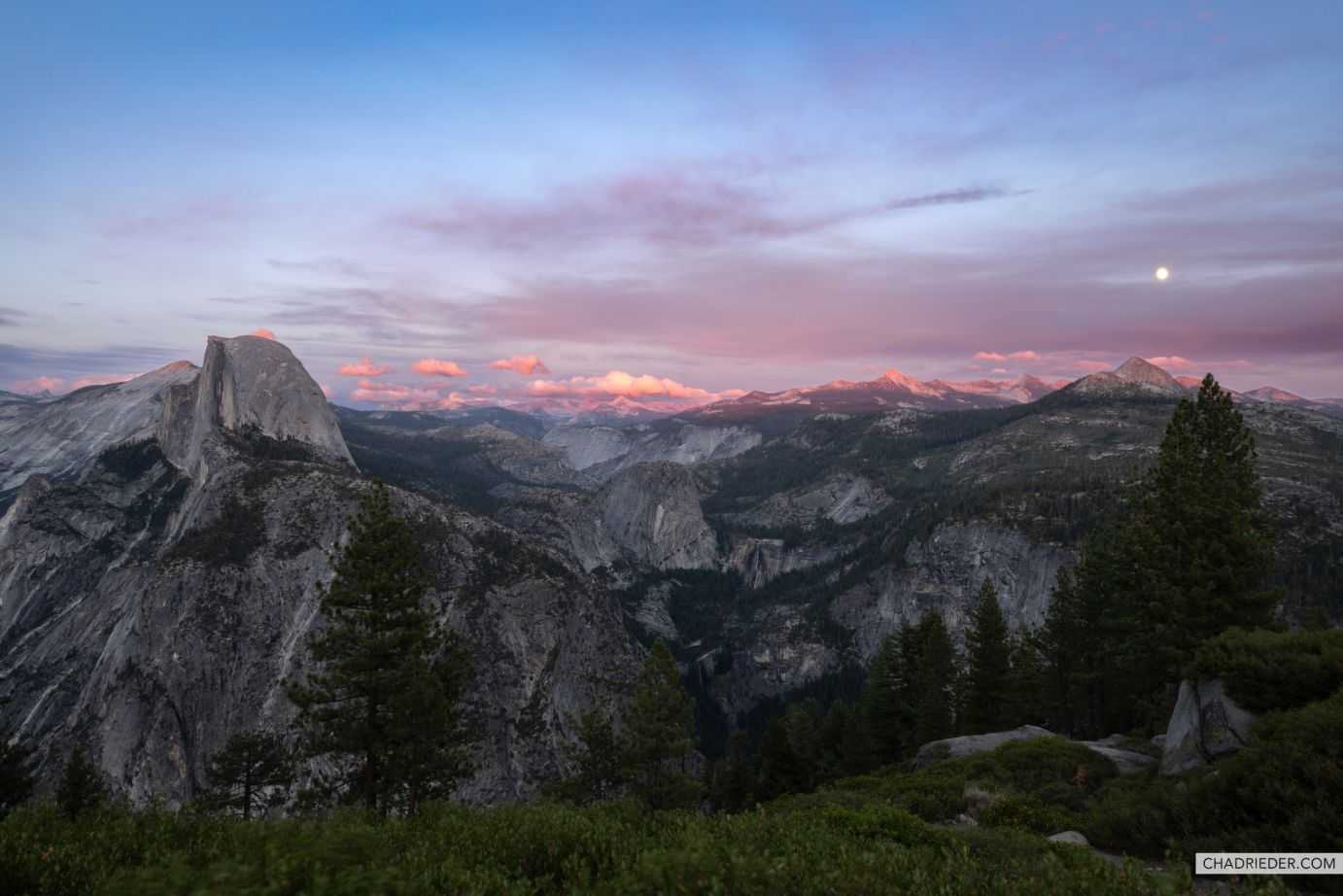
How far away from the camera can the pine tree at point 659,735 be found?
39.8 meters

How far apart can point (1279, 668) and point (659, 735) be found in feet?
105

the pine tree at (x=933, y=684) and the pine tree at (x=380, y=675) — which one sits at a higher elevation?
the pine tree at (x=380, y=675)

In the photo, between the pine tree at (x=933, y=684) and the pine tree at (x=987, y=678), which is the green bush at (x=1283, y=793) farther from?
the pine tree at (x=987, y=678)

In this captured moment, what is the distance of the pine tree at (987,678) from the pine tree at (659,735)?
28513mm

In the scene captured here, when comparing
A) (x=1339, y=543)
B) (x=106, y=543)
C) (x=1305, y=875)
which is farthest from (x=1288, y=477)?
(x=106, y=543)

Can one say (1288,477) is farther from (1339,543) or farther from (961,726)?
(961,726)

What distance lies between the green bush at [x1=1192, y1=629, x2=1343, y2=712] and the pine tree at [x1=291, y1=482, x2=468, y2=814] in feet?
97.7

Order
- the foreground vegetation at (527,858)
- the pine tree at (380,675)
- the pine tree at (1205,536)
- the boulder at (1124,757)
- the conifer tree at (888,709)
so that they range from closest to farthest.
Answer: the foreground vegetation at (527,858)
the boulder at (1124,757)
the pine tree at (380,675)
the pine tree at (1205,536)
the conifer tree at (888,709)

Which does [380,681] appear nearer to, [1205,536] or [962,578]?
[1205,536]

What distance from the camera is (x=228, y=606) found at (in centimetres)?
8269

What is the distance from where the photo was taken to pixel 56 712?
321 ft

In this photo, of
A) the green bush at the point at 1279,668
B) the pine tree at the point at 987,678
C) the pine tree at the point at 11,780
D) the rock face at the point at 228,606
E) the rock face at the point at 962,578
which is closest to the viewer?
the green bush at the point at 1279,668

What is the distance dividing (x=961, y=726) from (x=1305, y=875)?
162ft

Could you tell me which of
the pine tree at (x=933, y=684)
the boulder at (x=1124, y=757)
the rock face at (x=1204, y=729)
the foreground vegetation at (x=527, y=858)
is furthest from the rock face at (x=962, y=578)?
the foreground vegetation at (x=527, y=858)
